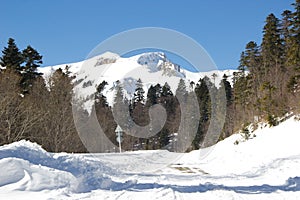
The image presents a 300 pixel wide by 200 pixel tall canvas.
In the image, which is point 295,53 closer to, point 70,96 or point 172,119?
point 172,119

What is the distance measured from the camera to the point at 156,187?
859cm

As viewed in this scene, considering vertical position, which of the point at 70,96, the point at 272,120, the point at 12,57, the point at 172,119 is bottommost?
the point at 272,120

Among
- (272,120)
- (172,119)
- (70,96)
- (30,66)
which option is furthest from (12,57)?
(272,120)

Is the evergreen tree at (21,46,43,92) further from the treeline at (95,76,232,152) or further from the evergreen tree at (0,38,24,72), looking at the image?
the treeline at (95,76,232,152)

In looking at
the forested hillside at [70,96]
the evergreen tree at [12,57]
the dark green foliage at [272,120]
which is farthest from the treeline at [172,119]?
the evergreen tree at [12,57]

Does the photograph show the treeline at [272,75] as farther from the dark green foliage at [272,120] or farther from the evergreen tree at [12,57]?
the evergreen tree at [12,57]

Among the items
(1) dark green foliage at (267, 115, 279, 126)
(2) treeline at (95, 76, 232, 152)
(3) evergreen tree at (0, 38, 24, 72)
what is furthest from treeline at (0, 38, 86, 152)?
(1) dark green foliage at (267, 115, 279, 126)

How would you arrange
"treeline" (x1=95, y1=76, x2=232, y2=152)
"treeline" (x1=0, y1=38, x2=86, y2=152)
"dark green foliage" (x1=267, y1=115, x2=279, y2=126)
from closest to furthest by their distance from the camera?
"treeline" (x1=0, y1=38, x2=86, y2=152)
"dark green foliage" (x1=267, y1=115, x2=279, y2=126)
"treeline" (x1=95, y1=76, x2=232, y2=152)

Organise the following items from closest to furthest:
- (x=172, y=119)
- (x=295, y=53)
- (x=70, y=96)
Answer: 1. (x=295, y=53)
2. (x=70, y=96)
3. (x=172, y=119)

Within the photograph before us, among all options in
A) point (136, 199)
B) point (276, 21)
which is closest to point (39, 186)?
point (136, 199)

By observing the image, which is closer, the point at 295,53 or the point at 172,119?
the point at 295,53

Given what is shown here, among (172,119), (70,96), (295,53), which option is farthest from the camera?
(172,119)

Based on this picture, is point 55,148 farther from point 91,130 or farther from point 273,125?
point 273,125

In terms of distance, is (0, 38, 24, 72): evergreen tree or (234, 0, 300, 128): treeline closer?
(234, 0, 300, 128): treeline
